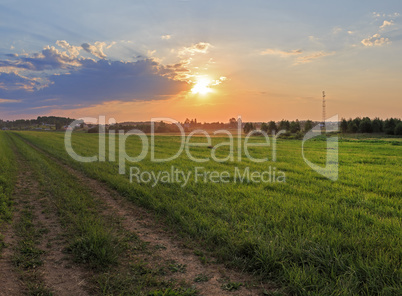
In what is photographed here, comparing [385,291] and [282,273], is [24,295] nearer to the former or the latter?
[282,273]

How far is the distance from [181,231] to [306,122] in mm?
108125

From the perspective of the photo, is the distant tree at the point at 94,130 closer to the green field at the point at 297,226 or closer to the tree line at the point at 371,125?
the green field at the point at 297,226

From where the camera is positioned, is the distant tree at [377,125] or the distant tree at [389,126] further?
the distant tree at [377,125]

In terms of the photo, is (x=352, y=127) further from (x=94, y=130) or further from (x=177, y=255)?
(x=94, y=130)

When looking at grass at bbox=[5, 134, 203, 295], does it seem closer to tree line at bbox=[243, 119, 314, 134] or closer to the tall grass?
the tall grass

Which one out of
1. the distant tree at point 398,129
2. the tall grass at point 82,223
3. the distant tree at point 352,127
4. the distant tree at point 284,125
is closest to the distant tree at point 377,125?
the distant tree at point 352,127

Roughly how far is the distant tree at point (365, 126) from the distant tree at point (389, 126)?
15.2 ft

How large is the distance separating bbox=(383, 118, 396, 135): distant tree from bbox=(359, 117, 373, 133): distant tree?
464 cm

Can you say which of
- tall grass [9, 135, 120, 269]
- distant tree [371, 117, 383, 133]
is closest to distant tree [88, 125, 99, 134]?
tall grass [9, 135, 120, 269]

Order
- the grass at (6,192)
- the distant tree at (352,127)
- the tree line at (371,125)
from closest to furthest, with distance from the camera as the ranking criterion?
the grass at (6,192) → the tree line at (371,125) → the distant tree at (352,127)

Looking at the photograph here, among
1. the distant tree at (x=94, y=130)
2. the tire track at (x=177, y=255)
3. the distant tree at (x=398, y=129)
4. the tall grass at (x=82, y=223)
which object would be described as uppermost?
the distant tree at (x=94, y=130)

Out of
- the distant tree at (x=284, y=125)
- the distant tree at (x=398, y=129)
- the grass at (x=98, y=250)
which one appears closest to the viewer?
the grass at (x=98, y=250)

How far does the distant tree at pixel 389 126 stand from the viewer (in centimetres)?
7851

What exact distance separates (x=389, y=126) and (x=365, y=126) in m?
7.37
